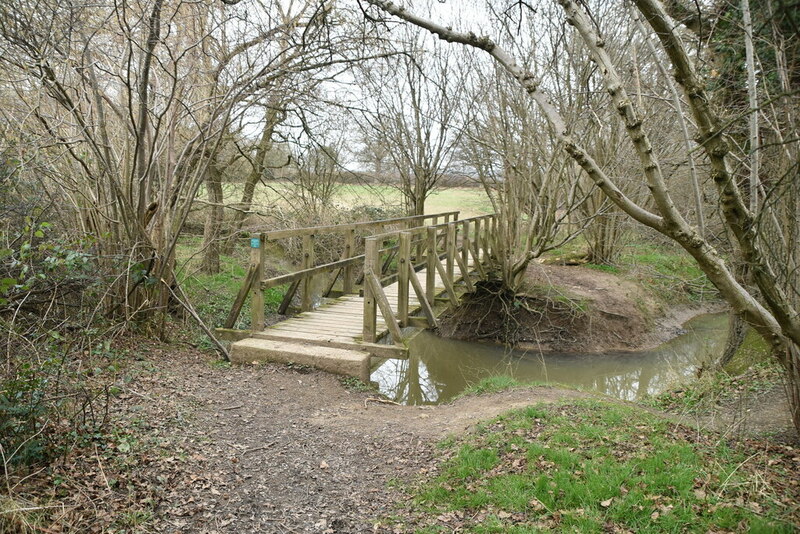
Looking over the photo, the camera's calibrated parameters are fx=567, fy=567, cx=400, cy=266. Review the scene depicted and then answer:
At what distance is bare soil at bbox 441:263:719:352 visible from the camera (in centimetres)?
1284

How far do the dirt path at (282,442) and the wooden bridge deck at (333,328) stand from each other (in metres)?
0.56

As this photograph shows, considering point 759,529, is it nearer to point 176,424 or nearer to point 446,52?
point 176,424

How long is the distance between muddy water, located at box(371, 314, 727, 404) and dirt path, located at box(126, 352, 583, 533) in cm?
352

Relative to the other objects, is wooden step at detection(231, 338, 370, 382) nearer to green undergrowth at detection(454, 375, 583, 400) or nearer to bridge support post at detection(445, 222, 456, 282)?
green undergrowth at detection(454, 375, 583, 400)

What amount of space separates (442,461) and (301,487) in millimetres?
1151

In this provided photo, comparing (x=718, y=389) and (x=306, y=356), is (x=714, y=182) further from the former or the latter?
(x=306, y=356)

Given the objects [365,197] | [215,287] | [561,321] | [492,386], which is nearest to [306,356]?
[492,386]

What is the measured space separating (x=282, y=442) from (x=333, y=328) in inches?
107

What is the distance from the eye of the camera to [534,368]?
1163cm

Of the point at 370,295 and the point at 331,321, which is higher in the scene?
the point at 370,295

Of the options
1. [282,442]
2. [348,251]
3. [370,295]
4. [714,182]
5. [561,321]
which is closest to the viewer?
[714,182]

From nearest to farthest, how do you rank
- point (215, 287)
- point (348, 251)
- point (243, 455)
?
→ 1. point (243, 455)
2. point (348, 251)
3. point (215, 287)

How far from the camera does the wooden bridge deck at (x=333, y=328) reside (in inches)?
266

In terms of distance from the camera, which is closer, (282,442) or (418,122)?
(282,442)
